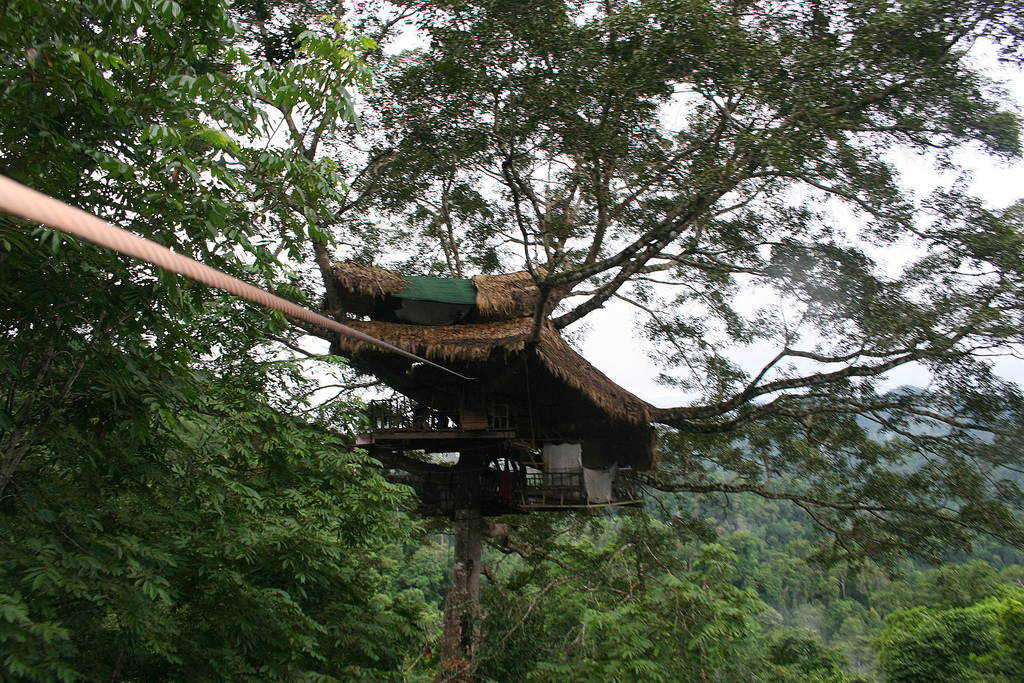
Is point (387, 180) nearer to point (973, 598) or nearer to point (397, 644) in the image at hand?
point (397, 644)

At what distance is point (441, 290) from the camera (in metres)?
7.54

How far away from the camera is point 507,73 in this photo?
5.48m

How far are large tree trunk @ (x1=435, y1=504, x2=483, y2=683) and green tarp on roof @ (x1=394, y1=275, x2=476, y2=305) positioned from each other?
8.12ft

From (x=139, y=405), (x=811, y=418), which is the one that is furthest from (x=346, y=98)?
(x=811, y=418)

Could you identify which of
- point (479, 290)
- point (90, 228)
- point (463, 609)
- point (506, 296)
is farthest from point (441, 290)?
point (90, 228)

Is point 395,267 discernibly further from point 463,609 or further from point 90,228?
point 90,228

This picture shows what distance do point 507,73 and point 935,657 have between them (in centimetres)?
1524

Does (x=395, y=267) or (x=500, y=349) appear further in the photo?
(x=395, y=267)

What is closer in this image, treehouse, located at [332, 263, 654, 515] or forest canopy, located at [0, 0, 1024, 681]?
forest canopy, located at [0, 0, 1024, 681]

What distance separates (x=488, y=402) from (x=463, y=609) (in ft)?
7.53

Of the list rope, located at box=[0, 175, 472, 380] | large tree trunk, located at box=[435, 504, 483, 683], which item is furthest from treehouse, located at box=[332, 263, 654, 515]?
rope, located at box=[0, 175, 472, 380]

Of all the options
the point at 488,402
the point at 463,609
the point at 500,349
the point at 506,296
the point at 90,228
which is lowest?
the point at 463,609

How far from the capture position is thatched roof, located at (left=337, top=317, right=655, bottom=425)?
6211mm

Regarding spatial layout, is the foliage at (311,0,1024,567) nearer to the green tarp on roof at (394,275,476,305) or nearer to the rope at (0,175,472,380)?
the green tarp on roof at (394,275,476,305)
